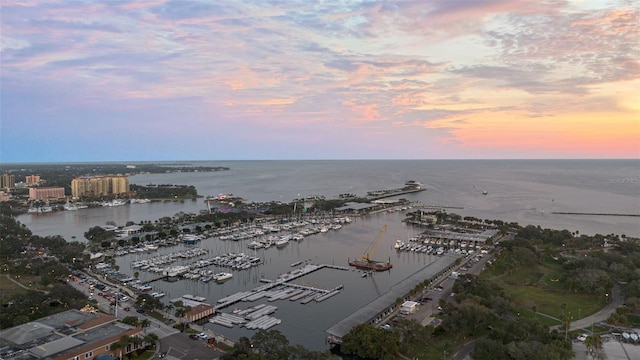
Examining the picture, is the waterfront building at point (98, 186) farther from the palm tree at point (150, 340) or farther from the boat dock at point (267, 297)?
the palm tree at point (150, 340)

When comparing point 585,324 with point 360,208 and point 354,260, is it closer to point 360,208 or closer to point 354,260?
point 354,260

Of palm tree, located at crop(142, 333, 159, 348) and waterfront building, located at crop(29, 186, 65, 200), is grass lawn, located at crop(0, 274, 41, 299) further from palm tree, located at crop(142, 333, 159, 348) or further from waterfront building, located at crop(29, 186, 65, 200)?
waterfront building, located at crop(29, 186, 65, 200)

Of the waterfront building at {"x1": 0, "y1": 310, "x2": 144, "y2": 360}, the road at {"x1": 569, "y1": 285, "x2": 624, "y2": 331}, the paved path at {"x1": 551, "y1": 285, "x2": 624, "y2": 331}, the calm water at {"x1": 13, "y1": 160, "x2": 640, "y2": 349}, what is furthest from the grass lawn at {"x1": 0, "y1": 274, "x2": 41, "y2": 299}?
the road at {"x1": 569, "y1": 285, "x2": 624, "y2": 331}

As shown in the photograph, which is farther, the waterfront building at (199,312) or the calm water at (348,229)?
the calm water at (348,229)

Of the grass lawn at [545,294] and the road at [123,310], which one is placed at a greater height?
the grass lawn at [545,294]

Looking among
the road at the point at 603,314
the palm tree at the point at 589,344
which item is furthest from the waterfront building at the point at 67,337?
the road at the point at 603,314

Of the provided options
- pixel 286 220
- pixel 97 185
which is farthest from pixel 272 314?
pixel 97 185
